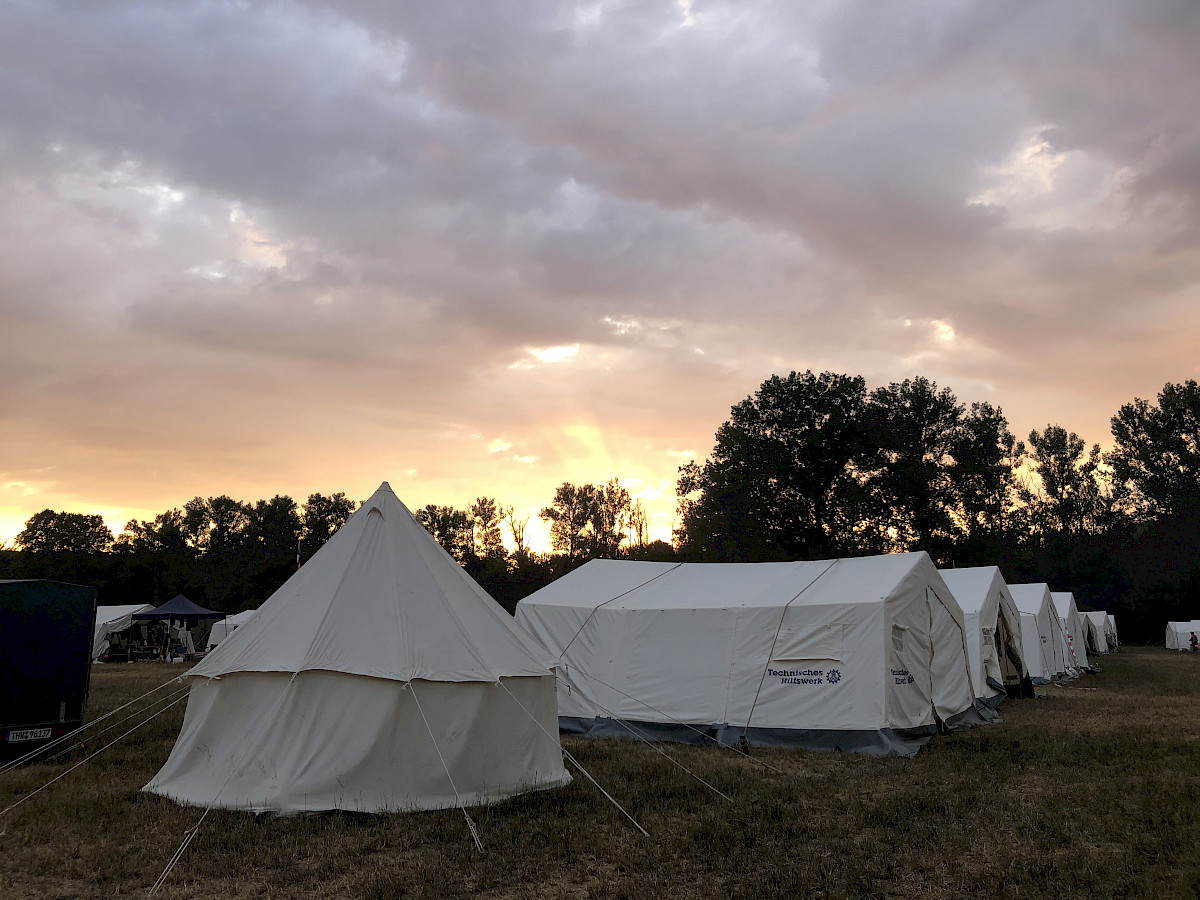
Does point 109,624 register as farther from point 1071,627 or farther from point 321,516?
point 1071,627

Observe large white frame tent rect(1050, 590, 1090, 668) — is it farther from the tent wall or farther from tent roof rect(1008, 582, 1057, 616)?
the tent wall

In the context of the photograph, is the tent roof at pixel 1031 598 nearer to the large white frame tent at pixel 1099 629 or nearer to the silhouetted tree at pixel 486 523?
the large white frame tent at pixel 1099 629

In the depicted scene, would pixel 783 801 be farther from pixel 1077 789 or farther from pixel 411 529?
pixel 411 529

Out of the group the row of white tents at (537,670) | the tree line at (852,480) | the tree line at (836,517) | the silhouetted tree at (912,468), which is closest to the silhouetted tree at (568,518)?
the tree line at (836,517)

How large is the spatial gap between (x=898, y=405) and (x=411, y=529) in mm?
37804

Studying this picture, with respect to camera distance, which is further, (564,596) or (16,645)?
(564,596)

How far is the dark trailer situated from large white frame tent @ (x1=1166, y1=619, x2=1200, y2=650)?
181 ft

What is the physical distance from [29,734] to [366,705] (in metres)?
6.57

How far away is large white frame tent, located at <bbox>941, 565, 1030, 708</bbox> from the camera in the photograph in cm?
1880

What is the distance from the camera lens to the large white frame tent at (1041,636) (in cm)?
2552

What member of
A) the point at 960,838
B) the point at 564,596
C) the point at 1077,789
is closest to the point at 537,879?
the point at 960,838

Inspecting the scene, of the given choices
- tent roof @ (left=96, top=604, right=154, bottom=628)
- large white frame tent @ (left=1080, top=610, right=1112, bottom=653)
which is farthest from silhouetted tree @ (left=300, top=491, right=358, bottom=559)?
large white frame tent @ (left=1080, top=610, right=1112, bottom=653)

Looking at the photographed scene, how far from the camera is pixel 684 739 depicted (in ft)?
45.8

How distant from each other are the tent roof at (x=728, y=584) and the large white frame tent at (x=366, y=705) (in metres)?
6.13
